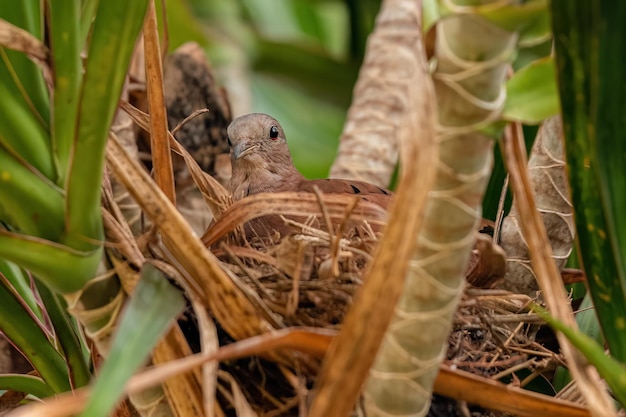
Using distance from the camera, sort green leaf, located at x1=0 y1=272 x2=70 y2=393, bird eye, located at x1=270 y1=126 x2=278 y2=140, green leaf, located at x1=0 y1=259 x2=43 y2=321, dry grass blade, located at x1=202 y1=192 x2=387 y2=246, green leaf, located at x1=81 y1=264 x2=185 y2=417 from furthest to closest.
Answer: bird eye, located at x1=270 y1=126 x2=278 y2=140 → green leaf, located at x1=0 y1=259 x2=43 y2=321 → green leaf, located at x1=0 y1=272 x2=70 y2=393 → dry grass blade, located at x1=202 y1=192 x2=387 y2=246 → green leaf, located at x1=81 y1=264 x2=185 y2=417

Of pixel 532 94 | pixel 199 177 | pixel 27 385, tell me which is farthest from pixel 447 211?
pixel 27 385

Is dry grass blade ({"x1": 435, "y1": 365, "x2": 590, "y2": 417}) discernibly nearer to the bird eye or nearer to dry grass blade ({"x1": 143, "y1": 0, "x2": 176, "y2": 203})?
dry grass blade ({"x1": 143, "y1": 0, "x2": 176, "y2": 203})

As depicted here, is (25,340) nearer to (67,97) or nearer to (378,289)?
(67,97)

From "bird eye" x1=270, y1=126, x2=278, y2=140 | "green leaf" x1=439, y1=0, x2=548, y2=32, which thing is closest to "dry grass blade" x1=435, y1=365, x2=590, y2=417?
"green leaf" x1=439, y1=0, x2=548, y2=32

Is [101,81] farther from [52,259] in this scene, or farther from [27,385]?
[27,385]

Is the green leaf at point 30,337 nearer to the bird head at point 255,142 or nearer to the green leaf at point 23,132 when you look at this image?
the green leaf at point 23,132

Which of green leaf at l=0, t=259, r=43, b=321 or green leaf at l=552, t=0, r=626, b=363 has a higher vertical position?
green leaf at l=552, t=0, r=626, b=363

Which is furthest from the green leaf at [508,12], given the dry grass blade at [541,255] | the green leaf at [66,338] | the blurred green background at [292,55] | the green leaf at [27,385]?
the blurred green background at [292,55]
